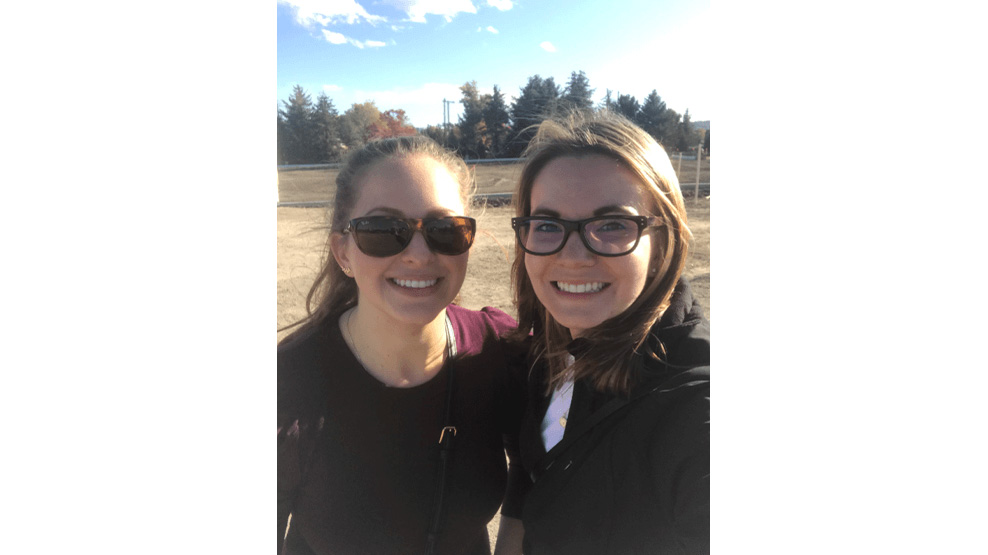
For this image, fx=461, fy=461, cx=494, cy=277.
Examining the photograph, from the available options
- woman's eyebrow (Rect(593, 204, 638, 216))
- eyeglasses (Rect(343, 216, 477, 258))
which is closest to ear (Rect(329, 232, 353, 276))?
eyeglasses (Rect(343, 216, 477, 258))

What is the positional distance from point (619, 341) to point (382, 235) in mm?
669

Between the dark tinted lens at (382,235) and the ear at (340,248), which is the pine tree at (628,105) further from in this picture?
the ear at (340,248)

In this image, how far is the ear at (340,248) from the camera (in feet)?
4.37

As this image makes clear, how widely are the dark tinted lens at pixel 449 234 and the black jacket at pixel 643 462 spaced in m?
0.49

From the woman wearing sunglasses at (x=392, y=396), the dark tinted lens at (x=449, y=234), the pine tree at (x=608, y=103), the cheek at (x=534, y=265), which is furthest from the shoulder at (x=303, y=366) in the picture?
the pine tree at (x=608, y=103)

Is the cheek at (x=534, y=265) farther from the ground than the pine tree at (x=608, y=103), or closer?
closer

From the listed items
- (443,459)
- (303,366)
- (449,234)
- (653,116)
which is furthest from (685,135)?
(303,366)

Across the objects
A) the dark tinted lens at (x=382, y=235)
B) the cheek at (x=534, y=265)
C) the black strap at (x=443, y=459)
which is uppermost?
the dark tinted lens at (x=382, y=235)

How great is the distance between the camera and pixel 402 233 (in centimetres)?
120

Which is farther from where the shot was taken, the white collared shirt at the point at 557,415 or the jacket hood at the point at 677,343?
the white collared shirt at the point at 557,415

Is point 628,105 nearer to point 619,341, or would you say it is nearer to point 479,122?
point 479,122

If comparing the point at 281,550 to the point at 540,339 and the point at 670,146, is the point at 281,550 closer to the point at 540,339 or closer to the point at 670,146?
the point at 540,339
